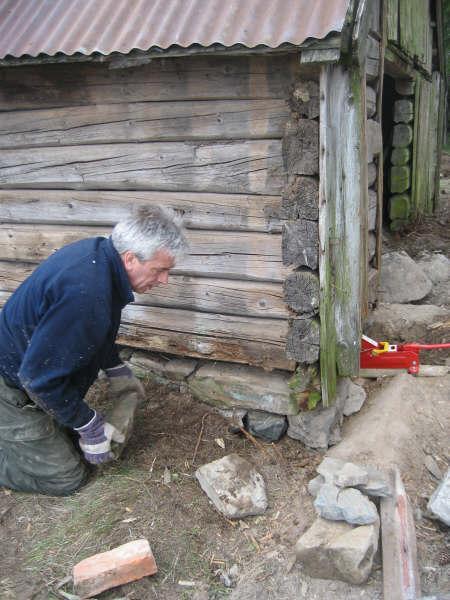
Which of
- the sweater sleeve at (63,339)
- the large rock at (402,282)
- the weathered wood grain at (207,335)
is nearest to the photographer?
the sweater sleeve at (63,339)

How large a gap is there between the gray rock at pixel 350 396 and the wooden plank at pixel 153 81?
6.70 ft

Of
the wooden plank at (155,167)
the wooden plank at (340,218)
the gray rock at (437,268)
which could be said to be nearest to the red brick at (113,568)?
the wooden plank at (340,218)

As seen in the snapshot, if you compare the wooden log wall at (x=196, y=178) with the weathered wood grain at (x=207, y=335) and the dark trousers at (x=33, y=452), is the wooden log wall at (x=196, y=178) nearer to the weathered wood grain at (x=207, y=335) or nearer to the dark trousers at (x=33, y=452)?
the weathered wood grain at (x=207, y=335)

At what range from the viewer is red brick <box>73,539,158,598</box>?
106 inches

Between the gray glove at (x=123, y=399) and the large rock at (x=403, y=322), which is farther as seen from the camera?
the large rock at (x=403, y=322)

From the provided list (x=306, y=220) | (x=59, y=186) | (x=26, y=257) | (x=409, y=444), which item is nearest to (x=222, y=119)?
(x=306, y=220)

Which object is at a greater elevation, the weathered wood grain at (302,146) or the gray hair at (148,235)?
the weathered wood grain at (302,146)

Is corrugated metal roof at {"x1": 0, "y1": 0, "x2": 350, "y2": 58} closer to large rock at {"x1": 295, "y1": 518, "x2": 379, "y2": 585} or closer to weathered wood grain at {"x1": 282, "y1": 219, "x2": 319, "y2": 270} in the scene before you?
weathered wood grain at {"x1": 282, "y1": 219, "x2": 319, "y2": 270}

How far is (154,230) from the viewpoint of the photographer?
2.84m

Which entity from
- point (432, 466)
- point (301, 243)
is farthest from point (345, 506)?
point (301, 243)

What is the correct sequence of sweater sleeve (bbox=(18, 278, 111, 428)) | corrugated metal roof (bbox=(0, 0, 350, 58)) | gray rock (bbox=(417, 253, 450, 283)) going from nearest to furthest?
sweater sleeve (bbox=(18, 278, 111, 428)), corrugated metal roof (bbox=(0, 0, 350, 58)), gray rock (bbox=(417, 253, 450, 283))

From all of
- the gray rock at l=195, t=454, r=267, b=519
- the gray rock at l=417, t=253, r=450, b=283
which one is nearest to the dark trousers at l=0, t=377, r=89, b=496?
the gray rock at l=195, t=454, r=267, b=519

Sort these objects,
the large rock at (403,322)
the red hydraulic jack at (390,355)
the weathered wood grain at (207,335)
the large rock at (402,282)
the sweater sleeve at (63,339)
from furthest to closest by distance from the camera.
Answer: the large rock at (402,282), the large rock at (403,322), the red hydraulic jack at (390,355), the weathered wood grain at (207,335), the sweater sleeve at (63,339)

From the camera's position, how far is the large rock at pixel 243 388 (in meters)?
3.84
